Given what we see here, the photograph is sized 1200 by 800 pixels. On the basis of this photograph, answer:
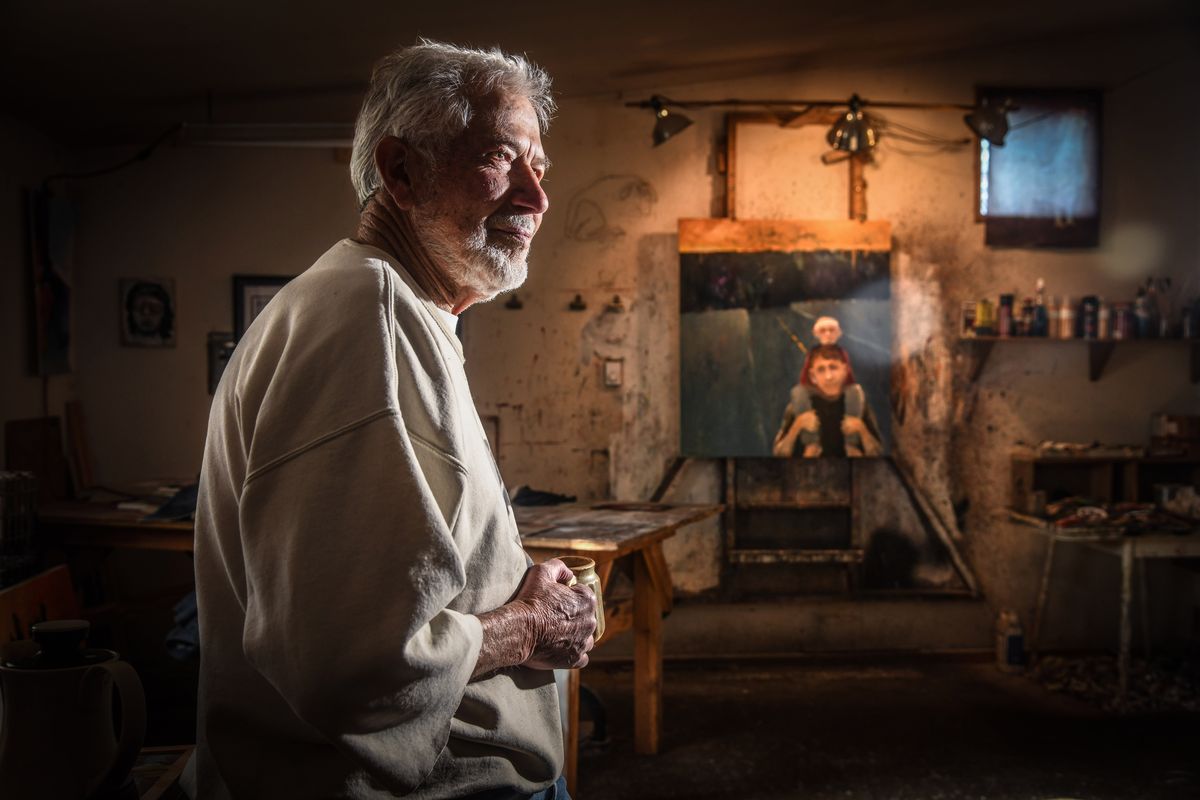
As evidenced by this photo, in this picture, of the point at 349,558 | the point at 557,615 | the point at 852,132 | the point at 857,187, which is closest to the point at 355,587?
the point at 349,558

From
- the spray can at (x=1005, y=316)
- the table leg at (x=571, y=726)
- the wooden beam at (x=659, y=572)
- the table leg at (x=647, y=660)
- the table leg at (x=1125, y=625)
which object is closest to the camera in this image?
the table leg at (x=571, y=726)

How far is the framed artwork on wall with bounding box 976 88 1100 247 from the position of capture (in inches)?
195

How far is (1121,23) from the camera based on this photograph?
483 centimetres

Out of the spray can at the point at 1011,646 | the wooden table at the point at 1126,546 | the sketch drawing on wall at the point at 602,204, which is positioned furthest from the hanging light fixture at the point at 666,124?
the spray can at the point at 1011,646

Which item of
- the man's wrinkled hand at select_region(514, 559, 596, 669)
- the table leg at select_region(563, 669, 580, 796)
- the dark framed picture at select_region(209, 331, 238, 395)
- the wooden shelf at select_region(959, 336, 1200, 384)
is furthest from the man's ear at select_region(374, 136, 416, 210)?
the wooden shelf at select_region(959, 336, 1200, 384)

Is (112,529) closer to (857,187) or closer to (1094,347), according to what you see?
(857,187)

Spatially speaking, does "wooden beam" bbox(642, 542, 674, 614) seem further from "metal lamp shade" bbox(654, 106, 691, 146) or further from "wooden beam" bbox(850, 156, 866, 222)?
"wooden beam" bbox(850, 156, 866, 222)

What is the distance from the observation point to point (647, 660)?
3773 mm

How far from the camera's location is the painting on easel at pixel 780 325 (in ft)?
16.1

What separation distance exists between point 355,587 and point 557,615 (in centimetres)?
41

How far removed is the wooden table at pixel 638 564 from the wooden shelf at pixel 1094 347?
6.40 feet

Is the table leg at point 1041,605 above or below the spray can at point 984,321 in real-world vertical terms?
below

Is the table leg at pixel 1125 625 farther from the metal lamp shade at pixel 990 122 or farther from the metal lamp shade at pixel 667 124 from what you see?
the metal lamp shade at pixel 667 124

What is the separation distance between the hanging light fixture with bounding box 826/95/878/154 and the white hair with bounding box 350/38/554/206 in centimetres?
358
